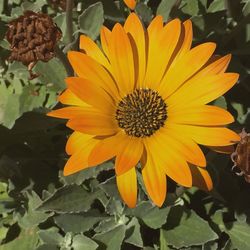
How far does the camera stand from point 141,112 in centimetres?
211

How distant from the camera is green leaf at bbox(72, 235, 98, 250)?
238 cm

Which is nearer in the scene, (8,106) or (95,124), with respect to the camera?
(95,124)

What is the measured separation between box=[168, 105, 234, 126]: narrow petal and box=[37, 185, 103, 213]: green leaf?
0.61 meters

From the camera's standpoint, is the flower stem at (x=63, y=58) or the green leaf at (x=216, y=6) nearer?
the flower stem at (x=63, y=58)

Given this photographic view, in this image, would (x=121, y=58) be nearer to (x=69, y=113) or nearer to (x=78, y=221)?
(x=69, y=113)

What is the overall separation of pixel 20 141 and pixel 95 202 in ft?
1.50

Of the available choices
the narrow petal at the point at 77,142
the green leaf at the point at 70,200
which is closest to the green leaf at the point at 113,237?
the green leaf at the point at 70,200

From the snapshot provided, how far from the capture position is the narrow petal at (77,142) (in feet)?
6.11

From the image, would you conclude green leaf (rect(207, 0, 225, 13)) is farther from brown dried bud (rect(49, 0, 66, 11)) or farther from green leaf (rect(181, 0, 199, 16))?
brown dried bud (rect(49, 0, 66, 11))

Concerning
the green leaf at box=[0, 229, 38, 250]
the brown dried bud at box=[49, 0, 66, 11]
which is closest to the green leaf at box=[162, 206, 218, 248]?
the green leaf at box=[0, 229, 38, 250]

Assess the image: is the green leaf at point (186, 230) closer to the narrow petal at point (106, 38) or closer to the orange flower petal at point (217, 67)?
the orange flower petal at point (217, 67)

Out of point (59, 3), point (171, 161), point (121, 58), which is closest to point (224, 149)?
point (171, 161)

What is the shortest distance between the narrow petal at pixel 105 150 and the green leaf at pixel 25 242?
3.54 ft

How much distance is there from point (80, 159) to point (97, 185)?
0.72 meters
